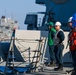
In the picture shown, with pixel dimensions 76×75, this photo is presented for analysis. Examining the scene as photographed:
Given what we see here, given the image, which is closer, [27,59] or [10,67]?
[10,67]

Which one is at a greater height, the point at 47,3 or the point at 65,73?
the point at 47,3

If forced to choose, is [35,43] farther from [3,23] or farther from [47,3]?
[3,23]

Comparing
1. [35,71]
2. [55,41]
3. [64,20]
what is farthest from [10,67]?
[64,20]

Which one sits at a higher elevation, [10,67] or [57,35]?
[57,35]

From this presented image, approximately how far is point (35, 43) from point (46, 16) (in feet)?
61.7

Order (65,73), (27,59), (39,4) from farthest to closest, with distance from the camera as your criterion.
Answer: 1. (39,4)
2. (27,59)
3. (65,73)

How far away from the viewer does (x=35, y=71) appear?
13.8m

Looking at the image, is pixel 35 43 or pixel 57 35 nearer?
pixel 57 35

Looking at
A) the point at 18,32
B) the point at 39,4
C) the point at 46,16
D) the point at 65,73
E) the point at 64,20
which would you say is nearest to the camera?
the point at 65,73

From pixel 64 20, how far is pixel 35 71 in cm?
1853

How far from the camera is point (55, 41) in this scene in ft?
43.9

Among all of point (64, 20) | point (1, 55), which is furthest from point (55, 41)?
point (64, 20)

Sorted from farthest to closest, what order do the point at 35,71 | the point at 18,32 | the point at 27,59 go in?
the point at 18,32 → the point at 27,59 → the point at 35,71

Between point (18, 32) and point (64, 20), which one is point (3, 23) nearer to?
point (64, 20)
